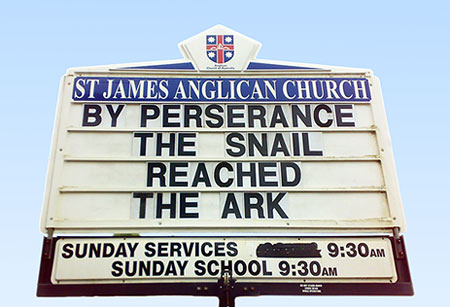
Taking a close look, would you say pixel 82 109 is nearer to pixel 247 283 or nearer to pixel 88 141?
pixel 88 141

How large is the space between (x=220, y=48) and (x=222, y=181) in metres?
2.03

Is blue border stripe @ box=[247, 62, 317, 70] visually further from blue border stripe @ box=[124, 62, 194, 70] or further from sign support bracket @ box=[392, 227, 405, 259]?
sign support bracket @ box=[392, 227, 405, 259]

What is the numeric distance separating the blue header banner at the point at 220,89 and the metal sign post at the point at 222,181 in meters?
0.02

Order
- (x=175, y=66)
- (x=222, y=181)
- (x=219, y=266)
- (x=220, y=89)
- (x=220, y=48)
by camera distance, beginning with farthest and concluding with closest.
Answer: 1. (x=220, y=48)
2. (x=175, y=66)
3. (x=220, y=89)
4. (x=222, y=181)
5. (x=219, y=266)

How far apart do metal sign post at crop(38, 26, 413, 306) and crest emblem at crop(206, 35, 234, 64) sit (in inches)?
1.3

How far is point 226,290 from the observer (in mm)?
4367

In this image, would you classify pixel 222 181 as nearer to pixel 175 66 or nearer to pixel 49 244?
pixel 175 66

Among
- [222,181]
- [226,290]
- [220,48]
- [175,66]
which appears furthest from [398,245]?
[175,66]

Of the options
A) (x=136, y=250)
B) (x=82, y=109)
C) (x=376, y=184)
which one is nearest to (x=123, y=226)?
(x=136, y=250)

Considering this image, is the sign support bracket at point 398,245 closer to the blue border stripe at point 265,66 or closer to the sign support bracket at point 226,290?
the sign support bracket at point 226,290

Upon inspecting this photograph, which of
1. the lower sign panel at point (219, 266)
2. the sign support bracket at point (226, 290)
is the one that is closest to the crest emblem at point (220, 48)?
the lower sign panel at point (219, 266)

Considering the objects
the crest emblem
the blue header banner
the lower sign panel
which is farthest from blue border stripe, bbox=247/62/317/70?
the lower sign panel

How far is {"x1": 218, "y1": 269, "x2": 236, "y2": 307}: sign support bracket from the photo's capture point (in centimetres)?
434

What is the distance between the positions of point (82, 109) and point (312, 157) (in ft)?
9.50
